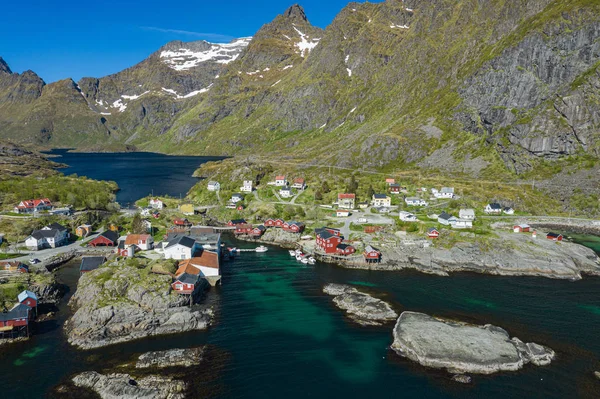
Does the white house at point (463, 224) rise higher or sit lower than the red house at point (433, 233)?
higher

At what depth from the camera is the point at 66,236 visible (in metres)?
99.1

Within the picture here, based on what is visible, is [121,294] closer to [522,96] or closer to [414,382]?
[414,382]

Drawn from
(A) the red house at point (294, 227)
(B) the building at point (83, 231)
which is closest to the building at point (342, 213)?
(A) the red house at point (294, 227)

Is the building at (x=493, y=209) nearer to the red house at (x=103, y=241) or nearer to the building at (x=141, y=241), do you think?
the building at (x=141, y=241)

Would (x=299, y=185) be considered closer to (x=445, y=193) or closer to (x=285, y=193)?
(x=285, y=193)

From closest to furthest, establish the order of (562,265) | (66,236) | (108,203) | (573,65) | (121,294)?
(121,294)
(562,265)
(66,236)
(108,203)
(573,65)

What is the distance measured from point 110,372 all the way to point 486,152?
181674 millimetres

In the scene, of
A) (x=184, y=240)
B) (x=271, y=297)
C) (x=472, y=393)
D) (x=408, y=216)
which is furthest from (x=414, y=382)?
(x=408, y=216)

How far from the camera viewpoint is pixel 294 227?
4311 inches

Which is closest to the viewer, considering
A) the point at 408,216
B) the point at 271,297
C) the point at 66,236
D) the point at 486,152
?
the point at 271,297

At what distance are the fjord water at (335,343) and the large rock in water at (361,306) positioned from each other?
2073 millimetres

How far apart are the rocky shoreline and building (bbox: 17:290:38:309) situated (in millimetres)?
57643

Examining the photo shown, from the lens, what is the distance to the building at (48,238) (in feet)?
297

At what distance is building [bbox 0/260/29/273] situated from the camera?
7425cm
